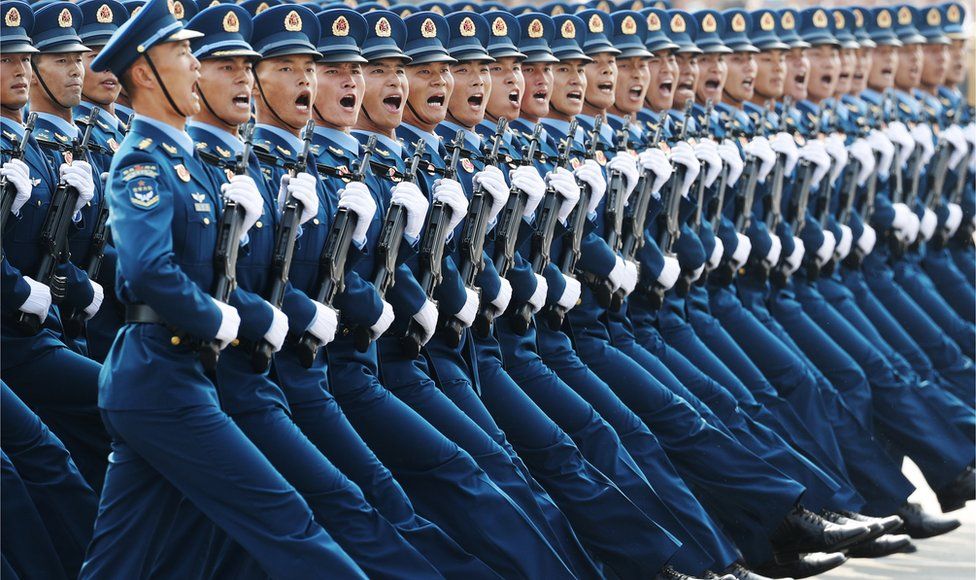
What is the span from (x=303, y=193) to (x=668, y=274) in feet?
9.01

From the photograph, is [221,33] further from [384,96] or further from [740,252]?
[740,252]

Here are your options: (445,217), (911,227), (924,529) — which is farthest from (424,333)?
(911,227)

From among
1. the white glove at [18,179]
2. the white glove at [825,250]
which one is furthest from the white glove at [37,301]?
the white glove at [825,250]

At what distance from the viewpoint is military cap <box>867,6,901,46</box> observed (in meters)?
12.0

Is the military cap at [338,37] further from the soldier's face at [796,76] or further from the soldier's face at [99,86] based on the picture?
the soldier's face at [796,76]

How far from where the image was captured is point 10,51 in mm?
7344

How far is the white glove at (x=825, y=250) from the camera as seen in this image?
10.3 meters

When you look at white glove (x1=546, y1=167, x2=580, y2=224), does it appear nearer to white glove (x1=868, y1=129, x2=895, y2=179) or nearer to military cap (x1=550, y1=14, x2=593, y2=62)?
military cap (x1=550, y1=14, x2=593, y2=62)

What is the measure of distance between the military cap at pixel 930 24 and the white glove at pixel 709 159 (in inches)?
133

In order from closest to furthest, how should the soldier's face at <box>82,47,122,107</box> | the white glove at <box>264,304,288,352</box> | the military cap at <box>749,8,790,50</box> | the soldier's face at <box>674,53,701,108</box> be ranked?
the white glove at <box>264,304,288,352</box> → the soldier's face at <box>82,47,122,107</box> → the soldier's face at <box>674,53,701,108</box> → the military cap at <box>749,8,790,50</box>

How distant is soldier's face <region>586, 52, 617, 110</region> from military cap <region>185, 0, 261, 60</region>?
2.78 metres

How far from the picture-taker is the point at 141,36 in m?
6.24

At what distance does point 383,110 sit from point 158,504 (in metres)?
2.02

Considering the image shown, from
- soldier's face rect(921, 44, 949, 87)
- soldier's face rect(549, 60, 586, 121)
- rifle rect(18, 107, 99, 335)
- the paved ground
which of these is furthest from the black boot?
soldier's face rect(921, 44, 949, 87)
